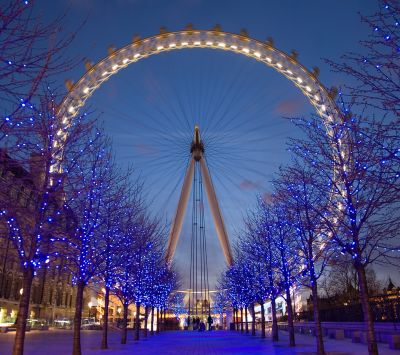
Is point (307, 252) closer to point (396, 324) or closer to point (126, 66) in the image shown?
point (396, 324)

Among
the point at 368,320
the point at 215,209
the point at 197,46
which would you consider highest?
the point at 197,46

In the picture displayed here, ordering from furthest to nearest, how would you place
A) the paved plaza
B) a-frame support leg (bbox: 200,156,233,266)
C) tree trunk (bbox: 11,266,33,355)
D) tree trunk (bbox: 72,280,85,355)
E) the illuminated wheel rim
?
a-frame support leg (bbox: 200,156,233,266)
the illuminated wheel rim
the paved plaza
tree trunk (bbox: 72,280,85,355)
tree trunk (bbox: 11,266,33,355)

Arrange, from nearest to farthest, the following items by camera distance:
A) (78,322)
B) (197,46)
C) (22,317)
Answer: (22,317) < (78,322) < (197,46)

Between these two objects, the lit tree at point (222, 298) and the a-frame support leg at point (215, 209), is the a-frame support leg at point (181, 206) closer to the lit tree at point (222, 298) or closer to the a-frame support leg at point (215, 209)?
the a-frame support leg at point (215, 209)

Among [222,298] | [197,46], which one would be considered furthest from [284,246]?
[222,298]

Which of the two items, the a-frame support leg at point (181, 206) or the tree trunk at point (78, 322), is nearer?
the tree trunk at point (78, 322)

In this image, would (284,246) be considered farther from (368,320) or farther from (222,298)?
(222,298)

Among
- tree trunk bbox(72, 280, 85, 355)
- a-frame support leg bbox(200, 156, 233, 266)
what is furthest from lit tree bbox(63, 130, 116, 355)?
a-frame support leg bbox(200, 156, 233, 266)

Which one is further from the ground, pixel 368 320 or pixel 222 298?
pixel 222 298

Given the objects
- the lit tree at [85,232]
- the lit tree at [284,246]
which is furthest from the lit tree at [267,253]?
the lit tree at [85,232]

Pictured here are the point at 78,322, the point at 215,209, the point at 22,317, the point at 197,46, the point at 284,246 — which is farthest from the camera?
the point at 215,209

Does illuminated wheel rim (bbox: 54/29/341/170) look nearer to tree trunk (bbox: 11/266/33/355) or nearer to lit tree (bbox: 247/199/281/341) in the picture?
lit tree (bbox: 247/199/281/341)

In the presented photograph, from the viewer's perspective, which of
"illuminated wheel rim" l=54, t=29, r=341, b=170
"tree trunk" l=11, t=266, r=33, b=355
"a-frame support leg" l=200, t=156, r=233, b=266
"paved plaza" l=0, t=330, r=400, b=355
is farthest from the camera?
"a-frame support leg" l=200, t=156, r=233, b=266

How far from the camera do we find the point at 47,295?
2344 inches
